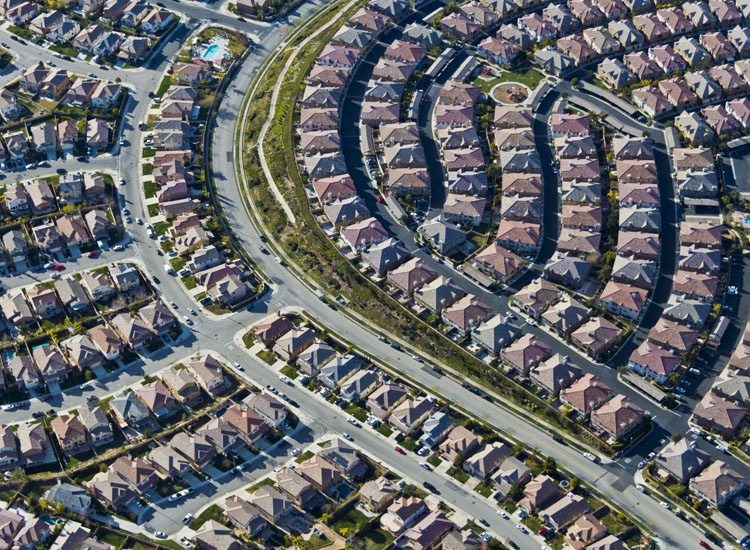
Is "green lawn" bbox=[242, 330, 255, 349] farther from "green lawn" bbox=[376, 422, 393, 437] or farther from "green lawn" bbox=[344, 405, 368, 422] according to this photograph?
"green lawn" bbox=[376, 422, 393, 437]

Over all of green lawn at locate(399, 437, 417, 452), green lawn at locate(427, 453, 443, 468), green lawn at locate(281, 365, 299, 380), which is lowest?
green lawn at locate(427, 453, 443, 468)

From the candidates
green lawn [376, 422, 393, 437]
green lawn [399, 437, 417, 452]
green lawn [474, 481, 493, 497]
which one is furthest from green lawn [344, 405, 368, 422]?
green lawn [474, 481, 493, 497]

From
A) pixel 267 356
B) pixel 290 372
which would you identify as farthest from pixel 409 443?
pixel 267 356

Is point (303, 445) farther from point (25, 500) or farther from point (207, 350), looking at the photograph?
point (25, 500)

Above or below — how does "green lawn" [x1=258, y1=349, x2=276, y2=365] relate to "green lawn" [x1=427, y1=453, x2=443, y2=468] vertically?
above

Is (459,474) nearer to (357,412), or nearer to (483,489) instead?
(483,489)

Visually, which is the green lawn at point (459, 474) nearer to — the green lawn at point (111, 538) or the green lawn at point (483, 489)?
the green lawn at point (483, 489)
